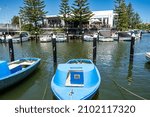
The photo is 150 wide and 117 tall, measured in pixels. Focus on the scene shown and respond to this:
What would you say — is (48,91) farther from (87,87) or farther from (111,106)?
(111,106)

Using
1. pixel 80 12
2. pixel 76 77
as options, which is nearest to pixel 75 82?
pixel 76 77

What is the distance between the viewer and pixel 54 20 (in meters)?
57.3

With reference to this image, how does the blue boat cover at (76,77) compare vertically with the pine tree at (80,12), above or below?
below

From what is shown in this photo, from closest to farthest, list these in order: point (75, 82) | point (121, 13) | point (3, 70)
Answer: point (75, 82) → point (3, 70) → point (121, 13)

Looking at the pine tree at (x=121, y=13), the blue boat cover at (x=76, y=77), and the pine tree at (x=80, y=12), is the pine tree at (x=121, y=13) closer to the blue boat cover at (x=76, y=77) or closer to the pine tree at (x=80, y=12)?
the pine tree at (x=80, y=12)

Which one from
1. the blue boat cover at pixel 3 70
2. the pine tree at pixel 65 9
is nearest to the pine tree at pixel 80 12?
the pine tree at pixel 65 9

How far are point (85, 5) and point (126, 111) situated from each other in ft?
144

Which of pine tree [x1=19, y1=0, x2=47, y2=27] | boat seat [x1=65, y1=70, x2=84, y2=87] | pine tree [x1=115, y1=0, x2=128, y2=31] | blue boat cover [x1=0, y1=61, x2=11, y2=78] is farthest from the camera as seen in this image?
pine tree [x1=115, y1=0, x2=128, y2=31]

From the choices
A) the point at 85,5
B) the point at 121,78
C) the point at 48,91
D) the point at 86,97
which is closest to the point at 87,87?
the point at 86,97

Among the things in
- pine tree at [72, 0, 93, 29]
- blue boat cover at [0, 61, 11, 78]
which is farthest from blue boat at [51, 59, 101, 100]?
pine tree at [72, 0, 93, 29]

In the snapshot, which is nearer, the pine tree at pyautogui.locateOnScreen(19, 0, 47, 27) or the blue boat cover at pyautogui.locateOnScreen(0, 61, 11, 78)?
the blue boat cover at pyautogui.locateOnScreen(0, 61, 11, 78)

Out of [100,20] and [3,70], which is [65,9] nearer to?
[100,20]

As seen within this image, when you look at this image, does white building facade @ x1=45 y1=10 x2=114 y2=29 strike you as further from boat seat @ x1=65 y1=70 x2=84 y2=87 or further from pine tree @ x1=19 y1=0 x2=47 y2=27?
boat seat @ x1=65 y1=70 x2=84 y2=87

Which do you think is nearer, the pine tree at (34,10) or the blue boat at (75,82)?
the blue boat at (75,82)
